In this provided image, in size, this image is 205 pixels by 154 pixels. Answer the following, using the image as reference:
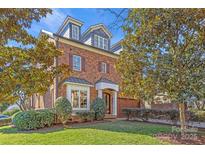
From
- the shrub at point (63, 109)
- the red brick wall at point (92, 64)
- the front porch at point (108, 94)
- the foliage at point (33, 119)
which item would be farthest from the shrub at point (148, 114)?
the foliage at point (33, 119)

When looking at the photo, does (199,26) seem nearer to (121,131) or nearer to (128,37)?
(128,37)

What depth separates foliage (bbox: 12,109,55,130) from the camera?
902 cm

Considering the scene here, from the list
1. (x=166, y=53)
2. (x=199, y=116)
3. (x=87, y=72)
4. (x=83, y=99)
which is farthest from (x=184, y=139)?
(x=87, y=72)

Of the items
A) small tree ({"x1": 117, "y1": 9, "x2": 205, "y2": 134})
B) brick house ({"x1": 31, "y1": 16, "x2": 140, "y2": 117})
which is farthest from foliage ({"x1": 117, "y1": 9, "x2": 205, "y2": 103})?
brick house ({"x1": 31, "y1": 16, "x2": 140, "y2": 117})

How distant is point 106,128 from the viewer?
27.1 feet

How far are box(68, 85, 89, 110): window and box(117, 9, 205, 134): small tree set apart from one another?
3934 millimetres

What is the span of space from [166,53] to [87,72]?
5.79 metres

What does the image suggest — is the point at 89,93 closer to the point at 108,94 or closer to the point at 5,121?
the point at 108,94

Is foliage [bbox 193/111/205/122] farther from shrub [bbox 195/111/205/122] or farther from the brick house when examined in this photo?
→ the brick house

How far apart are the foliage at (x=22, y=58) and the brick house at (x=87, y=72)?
16.4ft

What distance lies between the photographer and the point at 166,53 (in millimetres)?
7031
